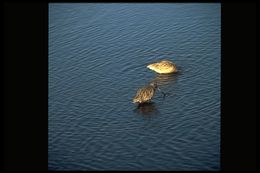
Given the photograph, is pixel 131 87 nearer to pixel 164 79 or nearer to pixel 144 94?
pixel 144 94

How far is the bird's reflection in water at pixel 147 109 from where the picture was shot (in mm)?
13102

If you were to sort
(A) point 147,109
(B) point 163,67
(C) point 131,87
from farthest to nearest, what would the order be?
(B) point 163,67 → (C) point 131,87 → (A) point 147,109

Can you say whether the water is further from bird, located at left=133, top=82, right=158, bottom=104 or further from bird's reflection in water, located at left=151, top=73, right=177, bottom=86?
bird, located at left=133, top=82, right=158, bottom=104

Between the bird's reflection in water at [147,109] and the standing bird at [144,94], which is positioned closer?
the bird's reflection in water at [147,109]

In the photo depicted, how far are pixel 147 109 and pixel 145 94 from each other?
1.02 feet

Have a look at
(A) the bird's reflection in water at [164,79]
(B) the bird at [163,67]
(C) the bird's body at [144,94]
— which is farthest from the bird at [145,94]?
(B) the bird at [163,67]

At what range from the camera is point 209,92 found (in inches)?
544

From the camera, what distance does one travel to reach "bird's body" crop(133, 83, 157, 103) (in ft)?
43.9

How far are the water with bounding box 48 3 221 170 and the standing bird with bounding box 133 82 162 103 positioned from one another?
6.2 inches

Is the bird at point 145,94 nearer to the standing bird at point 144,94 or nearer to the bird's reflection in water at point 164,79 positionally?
the standing bird at point 144,94

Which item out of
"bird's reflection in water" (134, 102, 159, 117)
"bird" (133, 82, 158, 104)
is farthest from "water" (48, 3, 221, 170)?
"bird" (133, 82, 158, 104)

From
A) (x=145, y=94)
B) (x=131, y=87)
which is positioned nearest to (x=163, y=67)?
(x=131, y=87)

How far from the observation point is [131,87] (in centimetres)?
→ 1431

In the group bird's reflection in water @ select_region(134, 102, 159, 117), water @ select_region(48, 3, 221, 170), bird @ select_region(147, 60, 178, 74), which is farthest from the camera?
bird @ select_region(147, 60, 178, 74)
